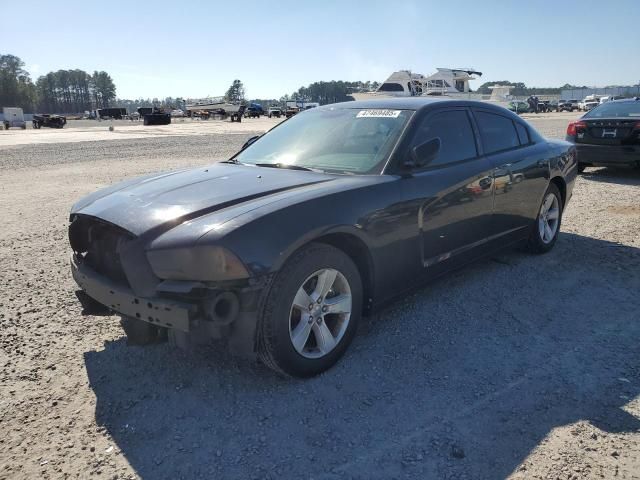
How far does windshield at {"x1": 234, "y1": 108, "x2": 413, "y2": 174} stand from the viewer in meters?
3.71

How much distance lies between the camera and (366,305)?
3.42 metres

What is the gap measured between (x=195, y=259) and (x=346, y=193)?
42.7 inches

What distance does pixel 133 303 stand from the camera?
270 centimetres

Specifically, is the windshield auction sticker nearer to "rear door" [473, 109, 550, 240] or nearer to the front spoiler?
"rear door" [473, 109, 550, 240]

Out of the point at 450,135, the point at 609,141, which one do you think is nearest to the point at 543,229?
the point at 450,135

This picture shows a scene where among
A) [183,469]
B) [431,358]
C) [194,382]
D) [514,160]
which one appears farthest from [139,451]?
[514,160]

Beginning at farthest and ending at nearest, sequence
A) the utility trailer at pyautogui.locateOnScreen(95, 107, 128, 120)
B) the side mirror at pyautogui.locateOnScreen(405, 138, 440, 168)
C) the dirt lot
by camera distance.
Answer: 1. the utility trailer at pyautogui.locateOnScreen(95, 107, 128, 120)
2. the side mirror at pyautogui.locateOnScreen(405, 138, 440, 168)
3. the dirt lot

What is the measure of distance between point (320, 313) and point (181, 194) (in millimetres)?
1147

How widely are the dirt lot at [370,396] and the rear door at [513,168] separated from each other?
0.60 m

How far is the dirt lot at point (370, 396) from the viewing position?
7.84 ft

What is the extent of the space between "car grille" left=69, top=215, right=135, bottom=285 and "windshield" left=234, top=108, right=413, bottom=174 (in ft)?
4.67

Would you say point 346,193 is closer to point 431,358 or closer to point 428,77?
point 431,358

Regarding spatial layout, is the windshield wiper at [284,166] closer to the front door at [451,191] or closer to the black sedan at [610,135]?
the front door at [451,191]

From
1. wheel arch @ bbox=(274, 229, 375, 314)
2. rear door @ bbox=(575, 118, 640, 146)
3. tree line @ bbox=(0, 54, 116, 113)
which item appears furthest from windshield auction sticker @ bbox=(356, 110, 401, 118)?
tree line @ bbox=(0, 54, 116, 113)
